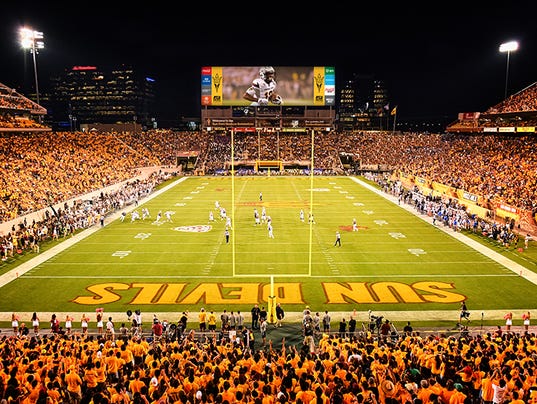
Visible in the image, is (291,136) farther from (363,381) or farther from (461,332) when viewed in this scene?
(363,381)

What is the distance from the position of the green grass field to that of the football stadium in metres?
0.11

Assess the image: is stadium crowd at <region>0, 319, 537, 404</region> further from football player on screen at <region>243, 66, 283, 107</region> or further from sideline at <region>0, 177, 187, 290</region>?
football player on screen at <region>243, 66, 283, 107</region>

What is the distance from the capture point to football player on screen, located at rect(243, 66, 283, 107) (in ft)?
203

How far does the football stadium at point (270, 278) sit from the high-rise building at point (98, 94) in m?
101

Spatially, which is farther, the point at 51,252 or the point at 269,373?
the point at 51,252

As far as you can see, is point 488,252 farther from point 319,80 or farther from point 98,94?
point 98,94

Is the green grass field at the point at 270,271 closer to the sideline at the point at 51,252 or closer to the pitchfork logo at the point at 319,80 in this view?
the sideline at the point at 51,252

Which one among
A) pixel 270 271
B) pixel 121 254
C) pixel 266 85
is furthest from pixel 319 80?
pixel 270 271

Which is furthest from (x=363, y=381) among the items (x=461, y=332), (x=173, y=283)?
(x=173, y=283)

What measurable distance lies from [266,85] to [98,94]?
4203 inches

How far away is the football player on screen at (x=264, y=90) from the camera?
6197 cm

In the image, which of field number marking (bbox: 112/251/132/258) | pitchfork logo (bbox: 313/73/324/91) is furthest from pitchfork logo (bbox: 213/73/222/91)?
field number marking (bbox: 112/251/132/258)

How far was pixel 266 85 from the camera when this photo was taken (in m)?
62.3

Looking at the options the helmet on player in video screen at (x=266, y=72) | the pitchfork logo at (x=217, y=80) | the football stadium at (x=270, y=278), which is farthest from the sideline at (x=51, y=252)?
the helmet on player in video screen at (x=266, y=72)
